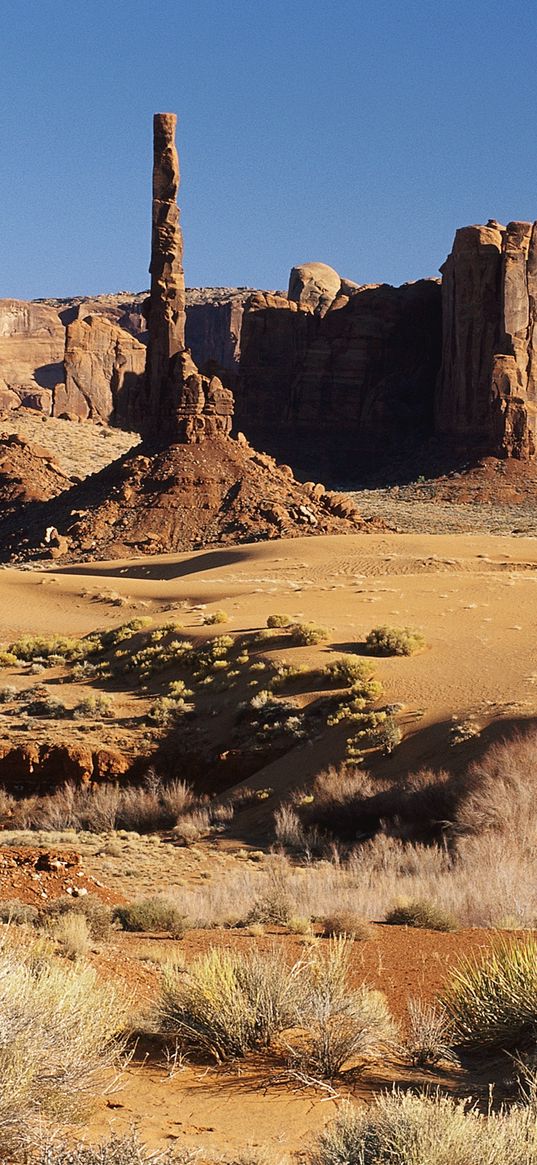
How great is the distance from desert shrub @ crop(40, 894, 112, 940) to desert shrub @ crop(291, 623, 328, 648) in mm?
14852

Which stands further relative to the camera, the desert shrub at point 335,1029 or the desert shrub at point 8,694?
the desert shrub at point 8,694

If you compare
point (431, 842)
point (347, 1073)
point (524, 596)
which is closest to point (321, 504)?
point (524, 596)

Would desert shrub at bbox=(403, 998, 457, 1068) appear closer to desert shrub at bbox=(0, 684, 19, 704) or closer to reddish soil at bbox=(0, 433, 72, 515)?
desert shrub at bbox=(0, 684, 19, 704)

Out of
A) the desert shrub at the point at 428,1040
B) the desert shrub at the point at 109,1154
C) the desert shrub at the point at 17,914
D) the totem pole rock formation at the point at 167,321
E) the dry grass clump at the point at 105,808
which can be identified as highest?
the totem pole rock formation at the point at 167,321

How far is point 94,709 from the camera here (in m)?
23.5

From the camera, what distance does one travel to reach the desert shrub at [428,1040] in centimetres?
637

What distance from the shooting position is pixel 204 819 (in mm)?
16969

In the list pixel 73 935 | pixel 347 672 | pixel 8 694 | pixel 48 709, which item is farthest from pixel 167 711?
pixel 73 935

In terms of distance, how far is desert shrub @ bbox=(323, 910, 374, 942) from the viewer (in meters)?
9.13

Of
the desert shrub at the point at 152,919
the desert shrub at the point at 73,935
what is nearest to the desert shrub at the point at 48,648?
the desert shrub at the point at 152,919

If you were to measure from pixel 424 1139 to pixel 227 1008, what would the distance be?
2.01m

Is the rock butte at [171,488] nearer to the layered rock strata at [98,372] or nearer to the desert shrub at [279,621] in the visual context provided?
the desert shrub at [279,621]

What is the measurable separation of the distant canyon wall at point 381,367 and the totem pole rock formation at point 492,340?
0.29ft

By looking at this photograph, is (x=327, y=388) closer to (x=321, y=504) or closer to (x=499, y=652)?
(x=321, y=504)
